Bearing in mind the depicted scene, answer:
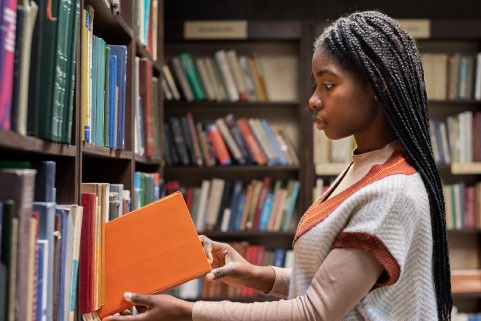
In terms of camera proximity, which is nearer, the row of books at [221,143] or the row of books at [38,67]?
the row of books at [38,67]

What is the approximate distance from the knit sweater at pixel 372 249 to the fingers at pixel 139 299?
3.7 inches

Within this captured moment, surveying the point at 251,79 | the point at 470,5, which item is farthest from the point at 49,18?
the point at 470,5

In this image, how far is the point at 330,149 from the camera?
3.48 meters

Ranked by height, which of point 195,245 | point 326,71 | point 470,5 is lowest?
point 195,245

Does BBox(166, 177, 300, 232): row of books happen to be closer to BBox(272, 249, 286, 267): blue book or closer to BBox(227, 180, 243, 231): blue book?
BBox(227, 180, 243, 231): blue book

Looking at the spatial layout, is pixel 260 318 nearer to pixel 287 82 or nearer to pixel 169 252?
pixel 169 252

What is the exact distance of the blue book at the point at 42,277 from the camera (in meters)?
0.94

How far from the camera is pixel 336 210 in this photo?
115cm

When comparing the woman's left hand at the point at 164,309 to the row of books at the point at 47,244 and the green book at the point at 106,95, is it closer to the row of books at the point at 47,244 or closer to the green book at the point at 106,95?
the row of books at the point at 47,244

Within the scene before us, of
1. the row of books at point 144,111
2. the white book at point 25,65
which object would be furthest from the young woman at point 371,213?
the row of books at point 144,111

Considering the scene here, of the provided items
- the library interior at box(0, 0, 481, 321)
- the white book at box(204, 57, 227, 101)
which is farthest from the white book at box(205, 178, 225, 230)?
the library interior at box(0, 0, 481, 321)

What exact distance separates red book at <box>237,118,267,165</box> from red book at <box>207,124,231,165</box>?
132 mm

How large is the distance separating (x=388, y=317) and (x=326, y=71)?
19.8 inches

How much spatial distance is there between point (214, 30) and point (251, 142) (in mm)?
701
